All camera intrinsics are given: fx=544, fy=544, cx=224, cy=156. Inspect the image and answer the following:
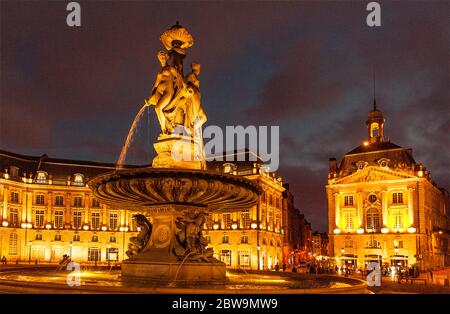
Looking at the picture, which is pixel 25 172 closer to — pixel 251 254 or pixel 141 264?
pixel 251 254

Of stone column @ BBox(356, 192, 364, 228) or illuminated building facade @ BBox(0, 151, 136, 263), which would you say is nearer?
stone column @ BBox(356, 192, 364, 228)

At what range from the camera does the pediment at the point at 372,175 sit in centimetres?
7331

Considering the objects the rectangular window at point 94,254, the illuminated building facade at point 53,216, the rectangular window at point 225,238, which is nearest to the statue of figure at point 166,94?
the rectangular window at point 225,238

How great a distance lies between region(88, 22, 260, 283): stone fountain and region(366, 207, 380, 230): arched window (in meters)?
59.6

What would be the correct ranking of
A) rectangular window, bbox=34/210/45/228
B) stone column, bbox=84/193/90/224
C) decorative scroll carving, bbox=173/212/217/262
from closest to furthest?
decorative scroll carving, bbox=173/212/217/262, rectangular window, bbox=34/210/45/228, stone column, bbox=84/193/90/224

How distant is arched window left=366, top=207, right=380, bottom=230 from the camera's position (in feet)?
242

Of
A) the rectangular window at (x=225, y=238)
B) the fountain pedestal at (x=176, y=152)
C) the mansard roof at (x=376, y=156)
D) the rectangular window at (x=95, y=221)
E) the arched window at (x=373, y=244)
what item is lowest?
the arched window at (x=373, y=244)

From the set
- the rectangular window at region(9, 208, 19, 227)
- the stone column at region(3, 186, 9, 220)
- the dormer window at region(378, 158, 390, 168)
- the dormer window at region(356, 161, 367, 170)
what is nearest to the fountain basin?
the dormer window at region(378, 158, 390, 168)

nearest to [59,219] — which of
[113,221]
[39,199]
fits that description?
[39,199]

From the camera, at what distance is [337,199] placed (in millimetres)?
77688

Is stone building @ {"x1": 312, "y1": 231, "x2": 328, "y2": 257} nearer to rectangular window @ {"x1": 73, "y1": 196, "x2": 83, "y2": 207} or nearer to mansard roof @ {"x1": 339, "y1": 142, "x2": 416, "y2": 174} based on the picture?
mansard roof @ {"x1": 339, "y1": 142, "x2": 416, "y2": 174}

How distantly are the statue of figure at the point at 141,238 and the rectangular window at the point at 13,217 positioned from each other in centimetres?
6517

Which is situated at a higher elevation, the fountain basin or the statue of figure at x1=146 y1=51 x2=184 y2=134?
the statue of figure at x1=146 y1=51 x2=184 y2=134

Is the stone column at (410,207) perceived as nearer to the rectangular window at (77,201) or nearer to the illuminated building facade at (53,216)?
the illuminated building facade at (53,216)
